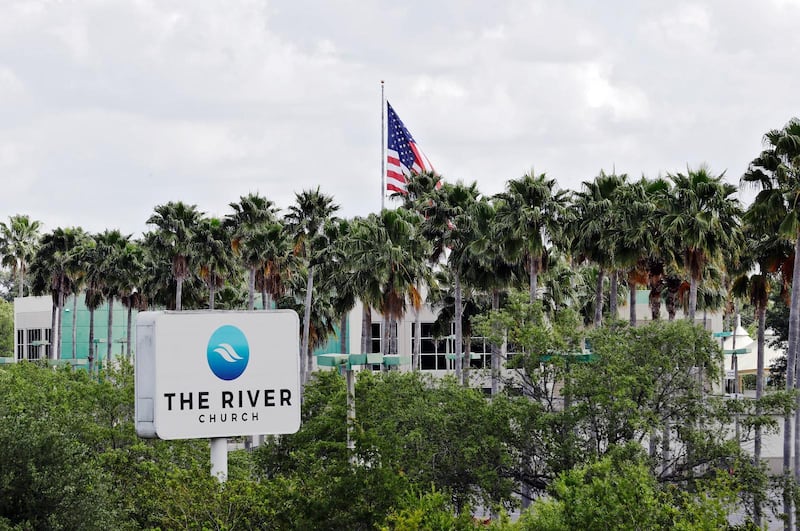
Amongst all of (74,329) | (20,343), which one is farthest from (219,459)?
(20,343)

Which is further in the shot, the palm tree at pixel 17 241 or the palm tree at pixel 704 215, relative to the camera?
the palm tree at pixel 17 241

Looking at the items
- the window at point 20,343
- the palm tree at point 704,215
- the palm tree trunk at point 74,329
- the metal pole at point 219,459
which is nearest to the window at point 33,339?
the window at point 20,343

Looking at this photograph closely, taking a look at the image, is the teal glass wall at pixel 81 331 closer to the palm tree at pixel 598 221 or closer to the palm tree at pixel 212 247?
the palm tree at pixel 212 247

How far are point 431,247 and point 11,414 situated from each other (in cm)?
3184

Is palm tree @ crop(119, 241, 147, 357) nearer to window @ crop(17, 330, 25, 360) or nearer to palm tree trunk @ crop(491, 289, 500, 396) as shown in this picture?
palm tree trunk @ crop(491, 289, 500, 396)

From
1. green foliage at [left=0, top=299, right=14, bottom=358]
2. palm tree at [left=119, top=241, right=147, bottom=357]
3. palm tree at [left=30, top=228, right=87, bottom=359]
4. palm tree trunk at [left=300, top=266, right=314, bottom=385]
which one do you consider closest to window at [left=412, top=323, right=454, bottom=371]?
palm tree trunk at [left=300, top=266, right=314, bottom=385]

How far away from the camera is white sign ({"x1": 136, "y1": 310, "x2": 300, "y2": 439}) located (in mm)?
30031

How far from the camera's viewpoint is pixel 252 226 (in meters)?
74.4

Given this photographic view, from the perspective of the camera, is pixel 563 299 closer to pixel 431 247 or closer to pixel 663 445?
pixel 431 247

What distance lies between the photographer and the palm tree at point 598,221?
53531 mm

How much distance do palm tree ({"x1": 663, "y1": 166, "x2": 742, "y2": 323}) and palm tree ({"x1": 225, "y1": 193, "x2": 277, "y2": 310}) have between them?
3226 centimetres

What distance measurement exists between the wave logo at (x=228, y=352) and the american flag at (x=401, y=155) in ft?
130

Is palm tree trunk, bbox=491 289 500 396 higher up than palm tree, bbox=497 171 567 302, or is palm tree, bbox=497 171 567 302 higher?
palm tree, bbox=497 171 567 302

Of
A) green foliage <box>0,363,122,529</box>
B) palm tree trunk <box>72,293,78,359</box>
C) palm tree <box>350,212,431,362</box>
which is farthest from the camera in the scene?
palm tree trunk <box>72,293,78,359</box>
